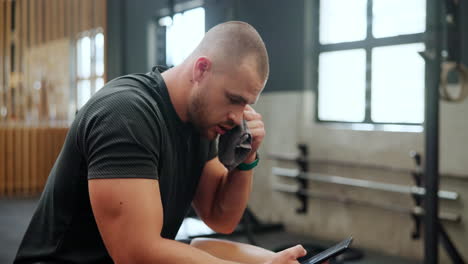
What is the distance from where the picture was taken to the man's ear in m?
1.20

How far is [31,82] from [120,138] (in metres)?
5.75

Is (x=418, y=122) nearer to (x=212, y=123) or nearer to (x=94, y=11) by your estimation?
(x=212, y=123)

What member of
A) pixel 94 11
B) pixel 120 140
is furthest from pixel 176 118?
pixel 94 11

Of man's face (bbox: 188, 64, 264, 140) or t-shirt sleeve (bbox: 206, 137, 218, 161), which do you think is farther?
t-shirt sleeve (bbox: 206, 137, 218, 161)

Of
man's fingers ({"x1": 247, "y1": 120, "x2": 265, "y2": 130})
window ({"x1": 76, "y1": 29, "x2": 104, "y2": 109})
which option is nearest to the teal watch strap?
man's fingers ({"x1": 247, "y1": 120, "x2": 265, "y2": 130})

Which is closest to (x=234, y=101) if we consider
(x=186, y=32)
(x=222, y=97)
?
(x=222, y=97)

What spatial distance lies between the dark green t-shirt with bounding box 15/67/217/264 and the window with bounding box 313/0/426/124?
2582 millimetres

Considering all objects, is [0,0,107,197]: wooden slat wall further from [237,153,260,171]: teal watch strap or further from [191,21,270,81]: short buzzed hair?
[191,21,270,81]: short buzzed hair

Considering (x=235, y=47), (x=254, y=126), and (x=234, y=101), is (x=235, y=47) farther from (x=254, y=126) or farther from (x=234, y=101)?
(x=254, y=126)

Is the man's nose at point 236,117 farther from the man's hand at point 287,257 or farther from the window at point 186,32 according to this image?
the window at point 186,32

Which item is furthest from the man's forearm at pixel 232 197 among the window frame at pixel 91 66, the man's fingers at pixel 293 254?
the window frame at pixel 91 66

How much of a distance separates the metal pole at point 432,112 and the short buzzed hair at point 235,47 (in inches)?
56.5

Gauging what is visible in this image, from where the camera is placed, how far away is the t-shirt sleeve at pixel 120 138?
3.30 feet

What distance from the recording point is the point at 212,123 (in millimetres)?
1270
